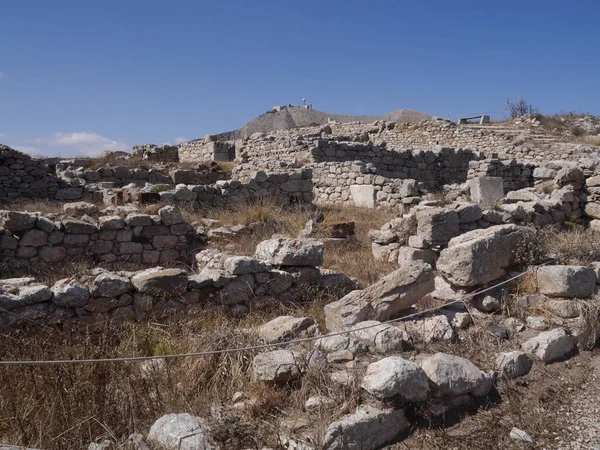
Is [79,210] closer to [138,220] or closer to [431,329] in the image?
[138,220]

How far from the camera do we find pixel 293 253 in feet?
20.3

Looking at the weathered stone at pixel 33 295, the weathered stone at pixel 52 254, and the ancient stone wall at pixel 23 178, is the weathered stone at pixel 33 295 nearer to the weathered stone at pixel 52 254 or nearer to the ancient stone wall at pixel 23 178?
the weathered stone at pixel 52 254

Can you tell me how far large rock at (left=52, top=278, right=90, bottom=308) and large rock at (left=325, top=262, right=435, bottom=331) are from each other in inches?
97.6

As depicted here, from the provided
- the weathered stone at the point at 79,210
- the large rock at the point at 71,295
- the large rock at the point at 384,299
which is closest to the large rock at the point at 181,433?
the large rock at the point at 384,299

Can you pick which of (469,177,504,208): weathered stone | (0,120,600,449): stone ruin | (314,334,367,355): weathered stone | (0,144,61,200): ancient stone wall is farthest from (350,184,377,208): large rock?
(314,334,367,355): weathered stone

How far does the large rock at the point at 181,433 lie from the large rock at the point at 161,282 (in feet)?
7.61

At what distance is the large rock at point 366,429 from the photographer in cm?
305

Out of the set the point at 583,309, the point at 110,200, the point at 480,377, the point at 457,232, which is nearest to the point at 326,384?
the point at 480,377

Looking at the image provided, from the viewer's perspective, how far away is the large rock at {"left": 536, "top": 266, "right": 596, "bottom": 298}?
16.9 feet

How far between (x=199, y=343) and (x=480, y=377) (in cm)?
232

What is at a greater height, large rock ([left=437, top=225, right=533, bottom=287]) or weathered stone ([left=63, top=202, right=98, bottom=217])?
weathered stone ([left=63, top=202, right=98, bottom=217])

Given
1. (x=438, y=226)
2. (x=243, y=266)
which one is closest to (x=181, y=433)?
(x=243, y=266)

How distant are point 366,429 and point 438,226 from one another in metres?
4.36

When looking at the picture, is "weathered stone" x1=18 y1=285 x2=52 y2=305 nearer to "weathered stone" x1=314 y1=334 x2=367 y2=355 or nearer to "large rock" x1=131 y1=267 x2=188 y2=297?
"large rock" x1=131 y1=267 x2=188 y2=297
